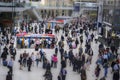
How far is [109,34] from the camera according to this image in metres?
36.9

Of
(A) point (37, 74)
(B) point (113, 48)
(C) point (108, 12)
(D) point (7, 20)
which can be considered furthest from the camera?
(D) point (7, 20)

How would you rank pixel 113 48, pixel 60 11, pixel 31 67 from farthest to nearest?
pixel 60 11 → pixel 113 48 → pixel 31 67

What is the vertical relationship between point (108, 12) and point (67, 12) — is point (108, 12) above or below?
above

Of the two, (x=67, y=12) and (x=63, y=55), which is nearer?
(x=63, y=55)

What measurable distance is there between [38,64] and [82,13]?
50872 millimetres

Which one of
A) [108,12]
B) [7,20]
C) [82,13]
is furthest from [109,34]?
[82,13]

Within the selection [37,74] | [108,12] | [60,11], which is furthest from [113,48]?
[60,11]

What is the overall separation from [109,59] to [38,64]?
200 inches

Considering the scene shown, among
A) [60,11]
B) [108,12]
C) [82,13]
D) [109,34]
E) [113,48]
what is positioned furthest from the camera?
[60,11]

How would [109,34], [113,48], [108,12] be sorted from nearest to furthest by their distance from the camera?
[113,48] < [109,34] < [108,12]

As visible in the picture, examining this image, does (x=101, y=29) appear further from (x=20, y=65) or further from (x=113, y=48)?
(x=20, y=65)

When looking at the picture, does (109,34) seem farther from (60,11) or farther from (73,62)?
(60,11)

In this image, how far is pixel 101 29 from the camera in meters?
43.2

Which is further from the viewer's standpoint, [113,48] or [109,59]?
[113,48]
